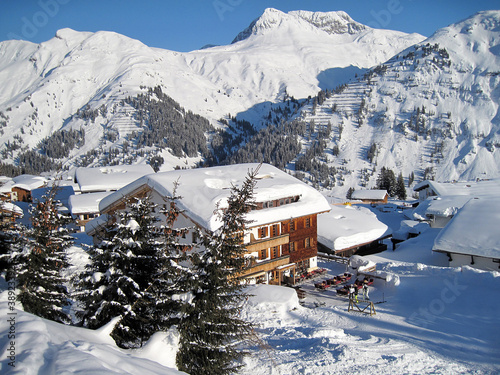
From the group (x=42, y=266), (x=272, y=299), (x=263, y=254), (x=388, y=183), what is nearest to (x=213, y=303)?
(x=42, y=266)

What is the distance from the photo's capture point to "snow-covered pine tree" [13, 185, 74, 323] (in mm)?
13289

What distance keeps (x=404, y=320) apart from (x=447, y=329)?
235 cm

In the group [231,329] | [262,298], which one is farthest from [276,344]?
[231,329]

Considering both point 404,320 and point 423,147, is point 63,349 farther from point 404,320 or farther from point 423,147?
point 423,147

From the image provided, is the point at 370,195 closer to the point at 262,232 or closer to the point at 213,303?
the point at 262,232

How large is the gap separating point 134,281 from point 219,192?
16969 millimetres

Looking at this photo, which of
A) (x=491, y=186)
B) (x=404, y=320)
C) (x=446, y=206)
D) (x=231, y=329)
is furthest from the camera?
(x=491, y=186)

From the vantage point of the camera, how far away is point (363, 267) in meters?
31.2

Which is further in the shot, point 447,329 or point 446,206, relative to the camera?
point 446,206

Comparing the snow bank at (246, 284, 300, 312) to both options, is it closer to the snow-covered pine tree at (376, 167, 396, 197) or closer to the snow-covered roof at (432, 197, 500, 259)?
the snow-covered roof at (432, 197, 500, 259)

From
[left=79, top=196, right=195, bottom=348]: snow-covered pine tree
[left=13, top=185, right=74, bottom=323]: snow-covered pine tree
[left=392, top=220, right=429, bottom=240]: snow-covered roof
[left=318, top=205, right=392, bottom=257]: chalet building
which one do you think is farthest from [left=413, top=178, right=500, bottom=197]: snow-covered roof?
[left=13, top=185, right=74, bottom=323]: snow-covered pine tree

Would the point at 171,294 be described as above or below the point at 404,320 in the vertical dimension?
above

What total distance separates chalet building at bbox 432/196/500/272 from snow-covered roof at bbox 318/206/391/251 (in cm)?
827

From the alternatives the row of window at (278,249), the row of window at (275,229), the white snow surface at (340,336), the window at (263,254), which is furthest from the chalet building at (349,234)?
the window at (263,254)
